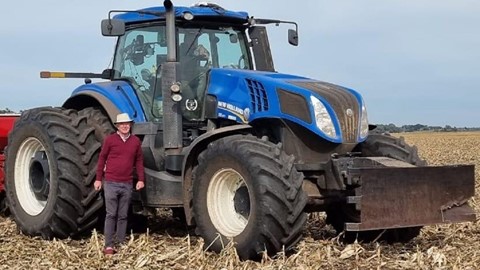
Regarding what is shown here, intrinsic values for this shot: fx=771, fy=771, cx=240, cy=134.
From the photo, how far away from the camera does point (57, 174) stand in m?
8.16

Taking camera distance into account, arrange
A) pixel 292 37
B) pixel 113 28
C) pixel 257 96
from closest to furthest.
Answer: pixel 257 96, pixel 113 28, pixel 292 37

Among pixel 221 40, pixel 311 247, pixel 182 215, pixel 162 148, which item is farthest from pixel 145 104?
pixel 311 247

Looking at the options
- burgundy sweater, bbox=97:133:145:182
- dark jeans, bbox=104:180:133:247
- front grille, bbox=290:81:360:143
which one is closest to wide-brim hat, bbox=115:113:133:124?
burgundy sweater, bbox=97:133:145:182

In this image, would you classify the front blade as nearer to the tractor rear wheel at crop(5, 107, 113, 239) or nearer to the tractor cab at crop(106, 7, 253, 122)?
the tractor cab at crop(106, 7, 253, 122)

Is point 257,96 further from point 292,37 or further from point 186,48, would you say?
point 292,37

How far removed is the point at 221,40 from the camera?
8820 mm

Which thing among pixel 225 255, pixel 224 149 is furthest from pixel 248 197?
pixel 225 255

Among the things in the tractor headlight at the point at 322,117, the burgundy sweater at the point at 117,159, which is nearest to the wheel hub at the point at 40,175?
the burgundy sweater at the point at 117,159

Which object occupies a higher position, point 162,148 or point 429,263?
point 162,148

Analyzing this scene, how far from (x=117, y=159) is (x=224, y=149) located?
1.28m

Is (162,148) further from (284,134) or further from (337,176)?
(337,176)

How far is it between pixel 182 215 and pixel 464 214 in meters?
3.62

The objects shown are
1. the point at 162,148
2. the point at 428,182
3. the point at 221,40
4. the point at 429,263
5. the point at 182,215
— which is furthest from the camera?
the point at 182,215

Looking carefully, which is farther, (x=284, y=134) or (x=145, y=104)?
(x=145, y=104)
